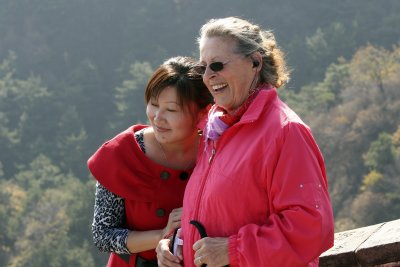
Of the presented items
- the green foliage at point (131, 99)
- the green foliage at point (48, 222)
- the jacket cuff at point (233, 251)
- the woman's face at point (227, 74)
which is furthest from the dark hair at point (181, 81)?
the green foliage at point (131, 99)

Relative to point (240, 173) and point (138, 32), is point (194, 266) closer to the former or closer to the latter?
point (240, 173)

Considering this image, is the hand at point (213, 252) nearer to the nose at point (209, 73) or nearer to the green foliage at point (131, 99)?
→ the nose at point (209, 73)

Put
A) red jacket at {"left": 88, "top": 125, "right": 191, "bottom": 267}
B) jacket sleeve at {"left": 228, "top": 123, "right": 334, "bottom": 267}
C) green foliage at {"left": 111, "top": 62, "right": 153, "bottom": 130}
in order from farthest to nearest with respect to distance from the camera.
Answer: green foliage at {"left": 111, "top": 62, "right": 153, "bottom": 130} < red jacket at {"left": 88, "top": 125, "right": 191, "bottom": 267} < jacket sleeve at {"left": 228, "top": 123, "right": 334, "bottom": 267}

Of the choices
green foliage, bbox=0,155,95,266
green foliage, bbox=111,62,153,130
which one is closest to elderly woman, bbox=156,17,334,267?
green foliage, bbox=0,155,95,266

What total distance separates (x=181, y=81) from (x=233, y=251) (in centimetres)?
62

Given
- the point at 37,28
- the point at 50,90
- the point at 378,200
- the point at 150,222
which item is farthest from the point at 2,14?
the point at 150,222

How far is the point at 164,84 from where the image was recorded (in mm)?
2578

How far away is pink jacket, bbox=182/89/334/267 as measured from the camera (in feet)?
6.95

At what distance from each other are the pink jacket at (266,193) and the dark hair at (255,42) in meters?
Result: 0.09

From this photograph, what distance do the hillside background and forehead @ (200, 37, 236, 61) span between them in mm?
28644

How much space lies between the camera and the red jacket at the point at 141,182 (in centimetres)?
266

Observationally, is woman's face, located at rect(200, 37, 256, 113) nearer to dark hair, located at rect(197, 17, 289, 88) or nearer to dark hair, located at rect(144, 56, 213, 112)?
dark hair, located at rect(197, 17, 289, 88)

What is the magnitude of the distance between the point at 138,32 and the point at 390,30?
18430 mm

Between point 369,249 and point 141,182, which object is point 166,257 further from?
point 369,249
